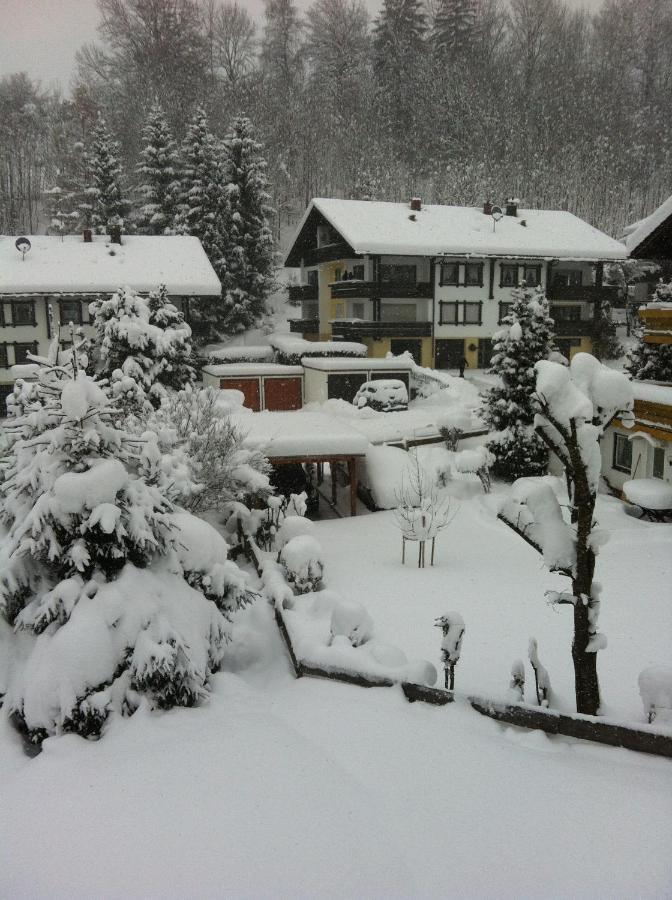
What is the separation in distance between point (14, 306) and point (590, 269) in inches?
1220

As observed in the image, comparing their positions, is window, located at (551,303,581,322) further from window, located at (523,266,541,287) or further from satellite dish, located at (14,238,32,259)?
satellite dish, located at (14,238,32,259)

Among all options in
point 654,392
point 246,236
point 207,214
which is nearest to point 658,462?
point 654,392

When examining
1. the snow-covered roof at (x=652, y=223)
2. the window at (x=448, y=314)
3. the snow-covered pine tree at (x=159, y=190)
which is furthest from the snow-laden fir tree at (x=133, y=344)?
the snow-covered pine tree at (x=159, y=190)

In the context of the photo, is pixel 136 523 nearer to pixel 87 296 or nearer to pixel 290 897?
pixel 290 897

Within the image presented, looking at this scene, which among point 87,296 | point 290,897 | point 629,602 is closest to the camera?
point 290,897

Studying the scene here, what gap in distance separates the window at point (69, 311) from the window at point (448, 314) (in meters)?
18.8

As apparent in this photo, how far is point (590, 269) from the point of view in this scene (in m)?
38.0

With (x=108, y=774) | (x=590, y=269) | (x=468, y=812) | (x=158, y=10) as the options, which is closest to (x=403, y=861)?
(x=468, y=812)

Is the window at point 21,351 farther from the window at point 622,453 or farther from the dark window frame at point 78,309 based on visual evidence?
the window at point 622,453

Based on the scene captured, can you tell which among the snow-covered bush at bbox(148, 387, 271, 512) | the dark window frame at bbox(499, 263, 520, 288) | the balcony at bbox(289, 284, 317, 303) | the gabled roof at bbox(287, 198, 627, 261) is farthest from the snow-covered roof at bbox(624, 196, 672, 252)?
the balcony at bbox(289, 284, 317, 303)

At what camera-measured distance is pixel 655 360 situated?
→ 20.6m

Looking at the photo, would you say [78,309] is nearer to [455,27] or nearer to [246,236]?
[246,236]

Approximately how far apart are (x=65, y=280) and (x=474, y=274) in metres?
21.1

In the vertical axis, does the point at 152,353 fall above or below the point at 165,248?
below
